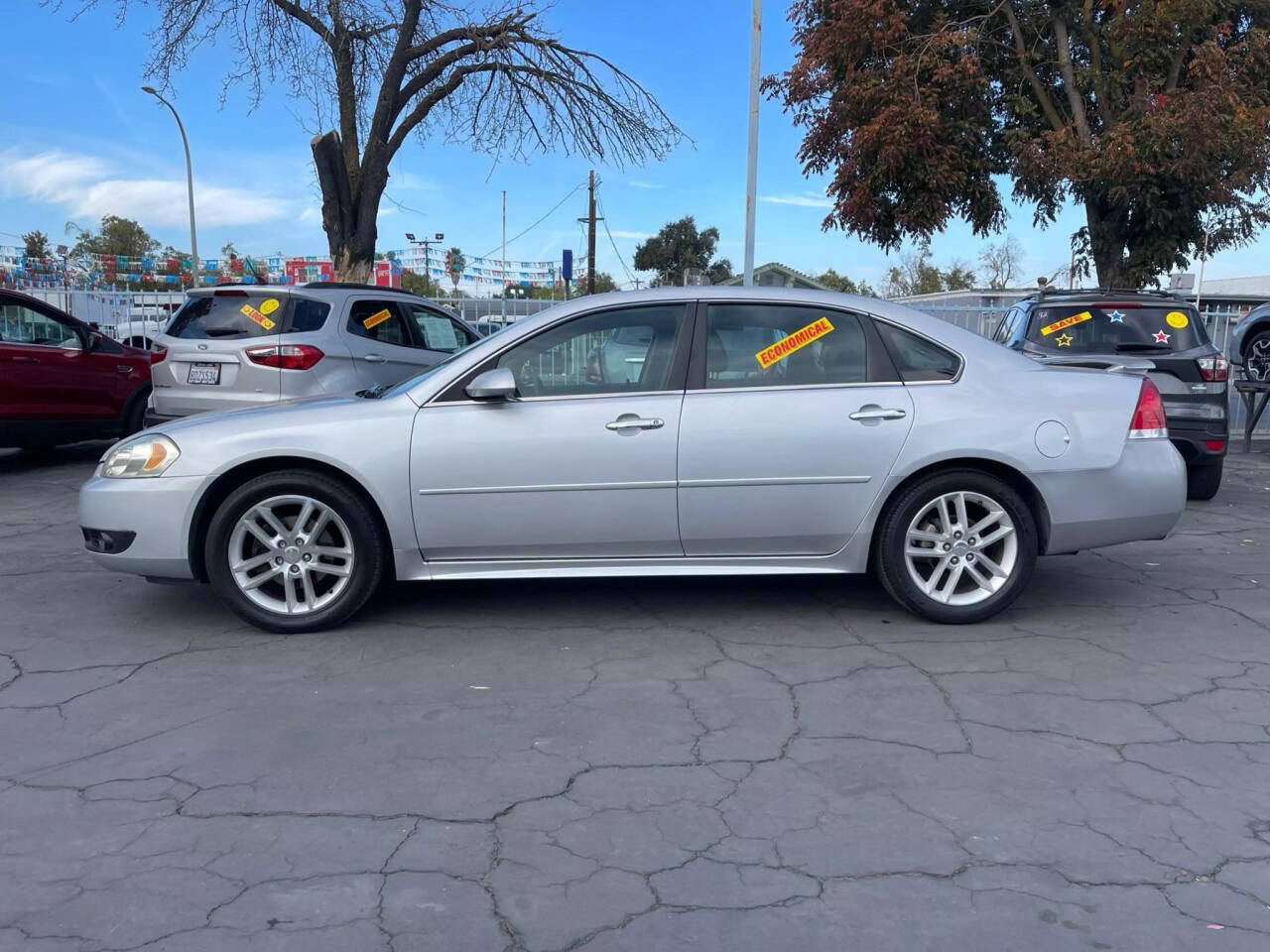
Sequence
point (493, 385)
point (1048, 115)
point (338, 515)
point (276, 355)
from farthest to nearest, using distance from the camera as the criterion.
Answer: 1. point (1048, 115)
2. point (276, 355)
3. point (338, 515)
4. point (493, 385)

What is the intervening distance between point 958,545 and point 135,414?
879cm

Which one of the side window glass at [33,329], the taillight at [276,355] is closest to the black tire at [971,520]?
the taillight at [276,355]

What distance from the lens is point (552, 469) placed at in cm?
490

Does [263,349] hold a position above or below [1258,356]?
below

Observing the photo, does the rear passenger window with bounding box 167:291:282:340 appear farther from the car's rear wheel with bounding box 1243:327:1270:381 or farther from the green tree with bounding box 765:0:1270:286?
the car's rear wheel with bounding box 1243:327:1270:381

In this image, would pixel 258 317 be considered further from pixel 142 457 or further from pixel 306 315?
pixel 142 457

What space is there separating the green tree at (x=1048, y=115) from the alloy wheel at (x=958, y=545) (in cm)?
1030

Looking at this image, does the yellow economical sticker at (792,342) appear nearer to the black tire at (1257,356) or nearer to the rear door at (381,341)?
the rear door at (381,341)

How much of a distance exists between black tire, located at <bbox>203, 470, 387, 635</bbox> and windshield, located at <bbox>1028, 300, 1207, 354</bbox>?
5779 mm

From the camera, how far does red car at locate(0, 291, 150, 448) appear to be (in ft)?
31.5

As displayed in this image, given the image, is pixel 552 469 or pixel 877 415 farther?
pixel 877 415

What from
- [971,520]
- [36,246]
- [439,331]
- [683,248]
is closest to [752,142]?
[439,331]

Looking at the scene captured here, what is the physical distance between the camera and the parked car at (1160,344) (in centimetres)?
810

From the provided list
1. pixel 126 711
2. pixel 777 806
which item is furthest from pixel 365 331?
pixel 777 806
